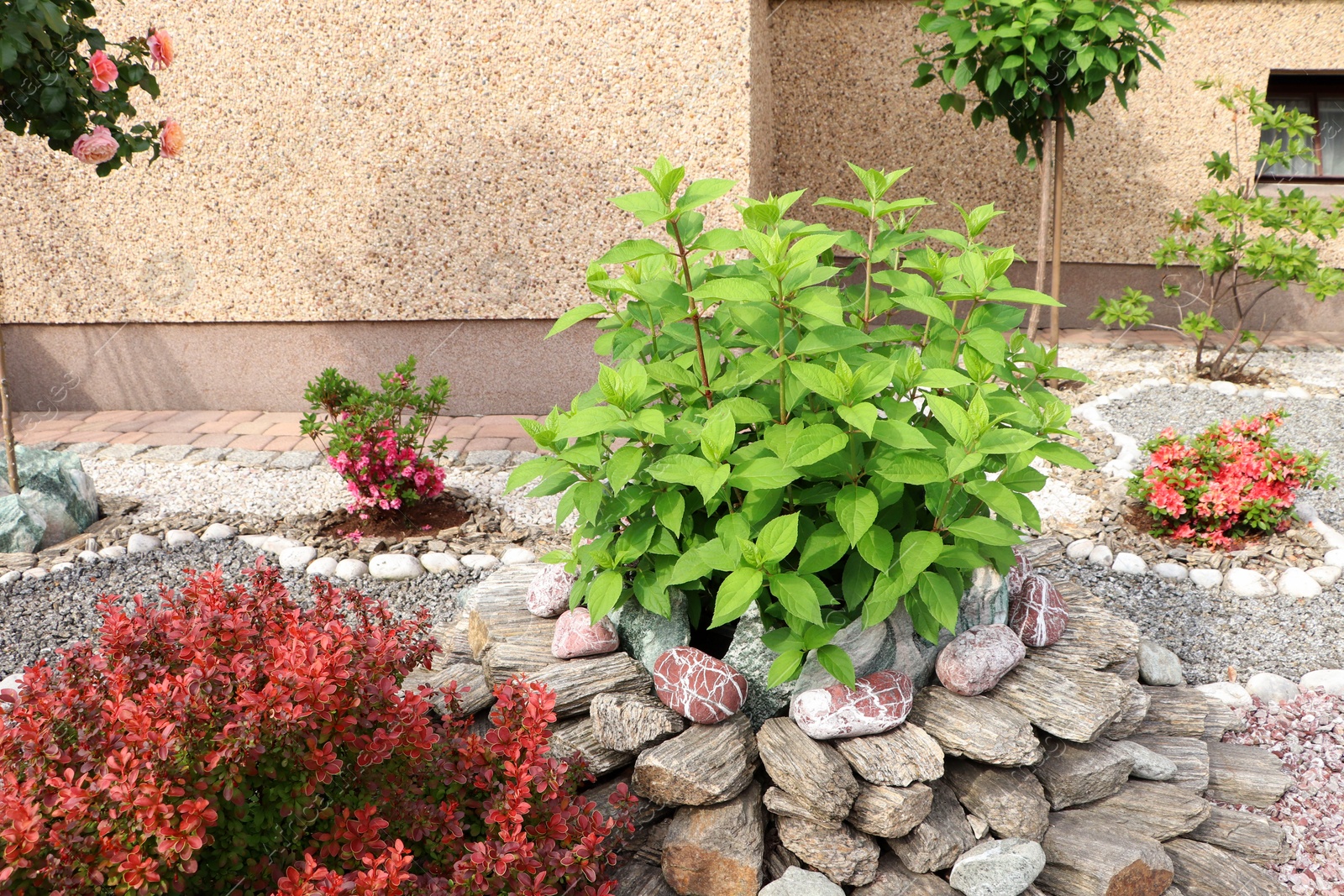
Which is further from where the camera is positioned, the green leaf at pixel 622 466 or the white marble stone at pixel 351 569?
the white marble stone at pixel 351 569

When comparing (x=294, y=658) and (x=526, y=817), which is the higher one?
(x=294, y=658)

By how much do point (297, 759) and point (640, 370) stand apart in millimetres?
892

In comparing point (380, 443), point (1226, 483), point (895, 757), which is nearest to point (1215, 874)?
point (895, 757)

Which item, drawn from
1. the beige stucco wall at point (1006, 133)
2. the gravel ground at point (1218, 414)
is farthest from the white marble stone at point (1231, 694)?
the beige stucco wall at point (1006, 133)

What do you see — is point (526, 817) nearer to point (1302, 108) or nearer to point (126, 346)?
point (126, 346)

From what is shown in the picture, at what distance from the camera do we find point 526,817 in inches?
63.5

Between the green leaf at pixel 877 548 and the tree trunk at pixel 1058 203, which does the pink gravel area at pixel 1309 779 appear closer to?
the green leaf at pixel 877 548

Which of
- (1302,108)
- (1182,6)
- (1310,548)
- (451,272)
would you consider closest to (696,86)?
(451,272)

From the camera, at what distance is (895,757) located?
1.75m

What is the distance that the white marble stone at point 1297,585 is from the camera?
129 inches

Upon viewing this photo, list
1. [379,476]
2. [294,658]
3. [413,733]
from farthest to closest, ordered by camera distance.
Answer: [379,476]
[413,733]
[294,658]

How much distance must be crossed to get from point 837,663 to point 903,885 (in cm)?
43

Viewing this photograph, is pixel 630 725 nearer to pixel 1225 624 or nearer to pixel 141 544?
pixel 1225 624

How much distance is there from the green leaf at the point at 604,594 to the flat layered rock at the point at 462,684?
1.10ft
